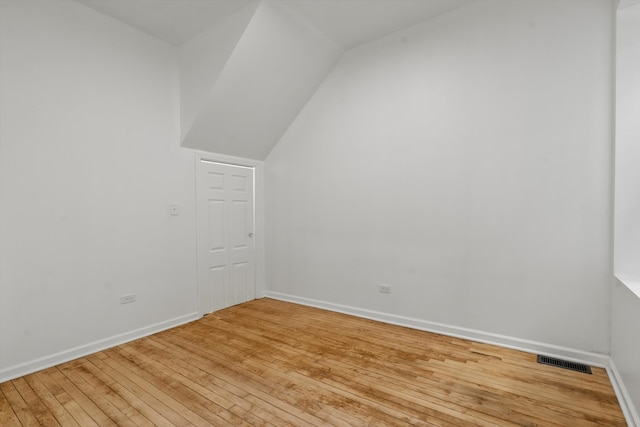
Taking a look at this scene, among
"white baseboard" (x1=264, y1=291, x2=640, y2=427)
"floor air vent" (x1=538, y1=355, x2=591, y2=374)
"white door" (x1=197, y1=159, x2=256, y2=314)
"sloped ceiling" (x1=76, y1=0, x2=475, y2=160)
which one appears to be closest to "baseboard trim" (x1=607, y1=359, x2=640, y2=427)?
"white baseboard" (x1=264, y1=291, x2=640, y2=427)

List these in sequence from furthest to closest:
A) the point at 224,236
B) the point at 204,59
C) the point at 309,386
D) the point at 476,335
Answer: the point at 224,236 < the point at 204,59 < the point at 476,335 < the point at 309,386

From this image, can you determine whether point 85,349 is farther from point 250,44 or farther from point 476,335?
point 476,335

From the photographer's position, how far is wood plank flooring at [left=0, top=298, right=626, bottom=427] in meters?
1.97

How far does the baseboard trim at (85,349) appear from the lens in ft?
8.18

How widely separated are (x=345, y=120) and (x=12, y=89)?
3166 millimetres

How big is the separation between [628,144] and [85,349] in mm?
4893

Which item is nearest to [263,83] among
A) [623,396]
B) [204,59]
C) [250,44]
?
[250,44]

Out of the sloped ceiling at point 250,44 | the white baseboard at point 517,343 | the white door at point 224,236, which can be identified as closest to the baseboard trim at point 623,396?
the white baseboard at point 517,343

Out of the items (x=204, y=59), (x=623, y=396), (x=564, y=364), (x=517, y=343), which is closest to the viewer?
(x=623, y=396)

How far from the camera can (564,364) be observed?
2578 millimetres

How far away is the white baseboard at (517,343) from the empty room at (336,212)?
0.02 meters

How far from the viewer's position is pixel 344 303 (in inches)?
158

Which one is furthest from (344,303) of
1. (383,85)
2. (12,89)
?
(12,89)

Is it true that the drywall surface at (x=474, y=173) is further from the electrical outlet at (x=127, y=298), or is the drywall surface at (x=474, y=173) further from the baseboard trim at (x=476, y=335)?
the electrical outlet at (x=127, y=298)
